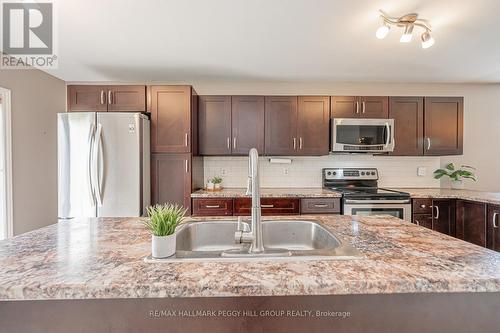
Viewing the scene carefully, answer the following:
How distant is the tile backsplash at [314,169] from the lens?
3424mm

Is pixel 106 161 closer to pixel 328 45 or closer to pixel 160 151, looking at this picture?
pixel 160 151

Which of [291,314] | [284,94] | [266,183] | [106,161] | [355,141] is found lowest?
[291,314]

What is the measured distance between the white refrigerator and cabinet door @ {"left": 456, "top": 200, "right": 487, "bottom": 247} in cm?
352

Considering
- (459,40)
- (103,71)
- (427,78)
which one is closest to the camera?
(459,40)

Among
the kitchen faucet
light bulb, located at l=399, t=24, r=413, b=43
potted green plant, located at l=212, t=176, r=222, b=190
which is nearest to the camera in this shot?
the kitchen faucet

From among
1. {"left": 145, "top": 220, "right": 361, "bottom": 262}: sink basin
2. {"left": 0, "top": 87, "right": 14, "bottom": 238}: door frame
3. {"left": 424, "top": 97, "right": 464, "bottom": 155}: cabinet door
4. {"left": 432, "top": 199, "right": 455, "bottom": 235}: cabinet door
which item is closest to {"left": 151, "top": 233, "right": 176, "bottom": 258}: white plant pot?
{"left": 145, "top": 220, "right": 361, "bottom": 262}: sink basin

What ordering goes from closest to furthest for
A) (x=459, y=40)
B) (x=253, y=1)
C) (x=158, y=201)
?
(x=253, y=1)
(x=459, y=40)
(x=158, y=201)

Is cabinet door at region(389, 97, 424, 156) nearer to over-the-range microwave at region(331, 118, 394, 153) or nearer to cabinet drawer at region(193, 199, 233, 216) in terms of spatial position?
over-the-range microwave at region(331, 118, 394, 153)

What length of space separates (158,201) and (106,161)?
676 mm

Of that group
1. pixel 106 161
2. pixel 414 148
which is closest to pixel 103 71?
pixel 106 161

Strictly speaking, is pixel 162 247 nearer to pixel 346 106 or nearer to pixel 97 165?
pixel 97 165

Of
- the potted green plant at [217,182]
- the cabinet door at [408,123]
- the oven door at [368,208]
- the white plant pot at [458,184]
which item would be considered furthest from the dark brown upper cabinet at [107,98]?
the white plant pot at [458,184]

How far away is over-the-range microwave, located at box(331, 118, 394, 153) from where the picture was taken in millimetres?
3018

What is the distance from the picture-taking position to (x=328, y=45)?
2357mm
